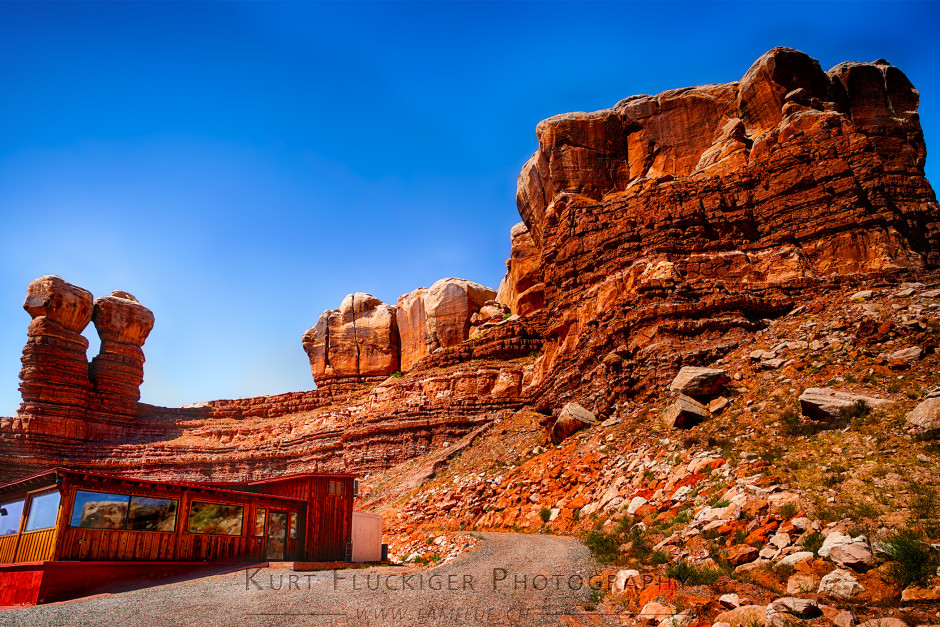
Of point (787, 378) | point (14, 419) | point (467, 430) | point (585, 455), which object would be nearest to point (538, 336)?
point (467, 430)

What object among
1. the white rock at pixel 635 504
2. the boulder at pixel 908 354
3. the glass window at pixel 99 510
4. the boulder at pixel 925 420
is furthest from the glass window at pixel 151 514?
the boulder at pixel 908 354

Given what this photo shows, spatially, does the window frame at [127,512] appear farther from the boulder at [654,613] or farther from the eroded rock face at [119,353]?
the eroded rock face at [119,353]

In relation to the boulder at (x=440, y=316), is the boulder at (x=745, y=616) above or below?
below

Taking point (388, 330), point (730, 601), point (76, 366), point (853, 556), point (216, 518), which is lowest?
point (730, 601)

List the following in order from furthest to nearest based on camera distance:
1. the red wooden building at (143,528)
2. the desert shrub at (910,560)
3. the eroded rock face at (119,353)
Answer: the eroded rock face at (119,353) < the red wooden building at (143,528) < the desert shrub at (910,560)

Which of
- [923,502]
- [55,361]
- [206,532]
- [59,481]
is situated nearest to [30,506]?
[59,481]

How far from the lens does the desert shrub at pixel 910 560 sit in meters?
9.09

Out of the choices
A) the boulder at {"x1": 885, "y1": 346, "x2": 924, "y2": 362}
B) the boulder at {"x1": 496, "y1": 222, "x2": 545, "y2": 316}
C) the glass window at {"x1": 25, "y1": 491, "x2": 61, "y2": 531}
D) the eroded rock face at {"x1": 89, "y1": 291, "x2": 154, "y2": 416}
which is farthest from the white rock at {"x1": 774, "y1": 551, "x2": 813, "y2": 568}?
the eroded rock face at {"x1": 89, "y1": 291, "x2": 154, "y2": 416}

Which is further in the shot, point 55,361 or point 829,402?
Result: point 55,361

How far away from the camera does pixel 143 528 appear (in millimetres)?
19250

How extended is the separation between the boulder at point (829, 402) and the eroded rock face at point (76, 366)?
6203cm

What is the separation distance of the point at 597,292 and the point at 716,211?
25.5 ft

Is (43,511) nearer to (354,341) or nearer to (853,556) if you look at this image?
(853,556)

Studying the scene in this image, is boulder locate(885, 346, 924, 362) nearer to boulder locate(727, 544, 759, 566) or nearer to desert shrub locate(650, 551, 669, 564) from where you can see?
boulder locate(727, 544, 759, 566)
